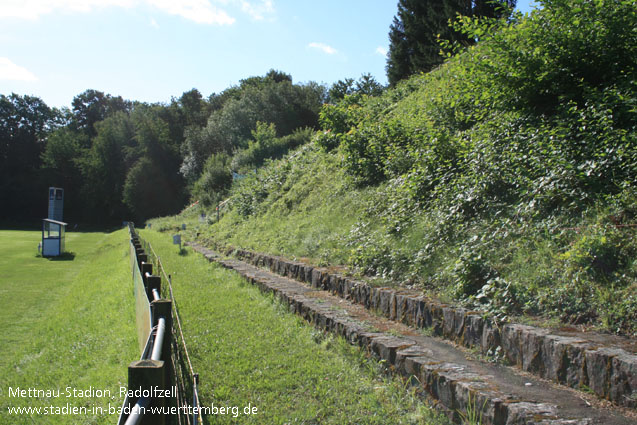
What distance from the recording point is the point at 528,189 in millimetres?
5141

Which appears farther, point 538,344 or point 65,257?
point 65,257

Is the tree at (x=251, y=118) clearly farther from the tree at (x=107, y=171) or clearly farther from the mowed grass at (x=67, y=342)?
the mowed grass at (x=67, y=342)

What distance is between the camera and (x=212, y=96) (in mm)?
59438

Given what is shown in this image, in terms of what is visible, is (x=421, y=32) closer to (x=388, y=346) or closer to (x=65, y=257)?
(x=65, y=257)

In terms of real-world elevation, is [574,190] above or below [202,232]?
above

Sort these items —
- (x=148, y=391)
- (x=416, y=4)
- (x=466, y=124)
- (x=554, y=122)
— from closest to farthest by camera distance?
1. (x=148, y=391)
2. (x=554, y=122)
3. (x=466, y=124)
4. (x=416, y=4)

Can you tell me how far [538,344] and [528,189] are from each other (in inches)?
92.5

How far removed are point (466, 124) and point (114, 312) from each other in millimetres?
7501

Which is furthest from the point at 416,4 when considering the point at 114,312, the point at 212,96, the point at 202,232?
the point at 212,96

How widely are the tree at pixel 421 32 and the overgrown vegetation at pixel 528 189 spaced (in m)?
13.6

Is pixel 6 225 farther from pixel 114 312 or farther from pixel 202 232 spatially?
pixel 114 312

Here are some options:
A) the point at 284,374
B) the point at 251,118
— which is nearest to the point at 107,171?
the point at 251,118

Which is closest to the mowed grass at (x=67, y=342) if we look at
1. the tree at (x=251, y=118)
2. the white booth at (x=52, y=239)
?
the white booth at (x=52, y=239)

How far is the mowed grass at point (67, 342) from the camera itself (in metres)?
4.51
